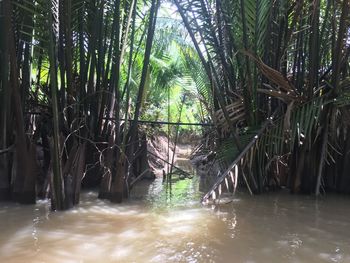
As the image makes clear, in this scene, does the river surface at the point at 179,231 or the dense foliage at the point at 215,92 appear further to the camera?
the dense foliage at the point at 215,92

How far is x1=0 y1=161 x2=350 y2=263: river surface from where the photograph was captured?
299 cm

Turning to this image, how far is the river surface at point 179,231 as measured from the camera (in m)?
2.99

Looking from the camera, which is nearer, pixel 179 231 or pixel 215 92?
pixel 179 231

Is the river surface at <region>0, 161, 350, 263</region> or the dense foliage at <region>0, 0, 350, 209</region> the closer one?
the river surface at <region>0, 161, 350, 263</region>

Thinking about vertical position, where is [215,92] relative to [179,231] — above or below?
above

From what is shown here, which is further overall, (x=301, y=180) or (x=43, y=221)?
(x=301, y=180)

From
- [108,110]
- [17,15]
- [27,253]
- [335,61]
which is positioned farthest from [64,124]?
[335,61]

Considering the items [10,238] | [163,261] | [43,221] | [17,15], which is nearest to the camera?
[163,261]

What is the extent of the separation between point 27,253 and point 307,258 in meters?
1.84

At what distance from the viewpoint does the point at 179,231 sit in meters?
3.58

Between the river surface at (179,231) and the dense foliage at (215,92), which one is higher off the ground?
the dense foliage at (215,92)

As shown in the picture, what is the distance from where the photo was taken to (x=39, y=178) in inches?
201

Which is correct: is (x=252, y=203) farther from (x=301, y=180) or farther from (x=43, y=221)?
(x=43, y=221)

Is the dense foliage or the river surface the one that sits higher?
the dense foliage
